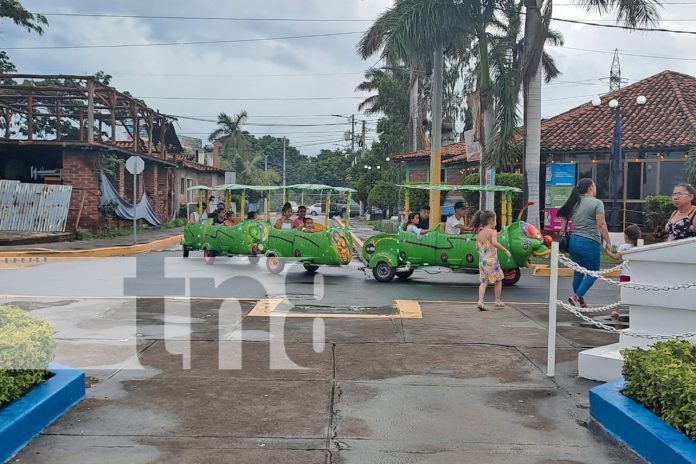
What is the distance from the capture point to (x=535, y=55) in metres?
17.6

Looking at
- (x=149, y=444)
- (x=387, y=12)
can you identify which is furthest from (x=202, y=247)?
(x=149, y=444)

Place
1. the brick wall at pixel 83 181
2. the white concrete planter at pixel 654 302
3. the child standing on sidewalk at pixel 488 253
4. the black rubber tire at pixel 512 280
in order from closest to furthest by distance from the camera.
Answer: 1. the white concrete planter at pixel 654 302
2. the child standing on sidewalk at pixel 488 253
3. the black rubber tire at pixel 512 280
4. the brick wall at pixel 83 181

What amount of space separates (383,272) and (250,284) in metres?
2.59

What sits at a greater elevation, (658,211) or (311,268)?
(658,211)

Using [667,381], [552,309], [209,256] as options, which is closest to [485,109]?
[209,256]

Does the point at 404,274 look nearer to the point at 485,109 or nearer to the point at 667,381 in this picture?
the point at 485,109

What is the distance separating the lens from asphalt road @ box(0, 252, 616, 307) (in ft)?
36.9

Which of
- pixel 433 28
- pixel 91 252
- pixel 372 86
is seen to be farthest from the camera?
pixel 372 86

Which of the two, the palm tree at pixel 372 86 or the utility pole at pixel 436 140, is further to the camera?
the palm tree at pixel 372 86

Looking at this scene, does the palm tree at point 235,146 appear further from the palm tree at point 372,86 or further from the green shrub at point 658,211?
the green shrub at point 658,211

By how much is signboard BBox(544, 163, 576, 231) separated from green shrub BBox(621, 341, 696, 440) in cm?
1486

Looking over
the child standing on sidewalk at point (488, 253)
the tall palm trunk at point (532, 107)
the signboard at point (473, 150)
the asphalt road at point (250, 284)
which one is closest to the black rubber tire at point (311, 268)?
the asphalt road at point (250, 284)

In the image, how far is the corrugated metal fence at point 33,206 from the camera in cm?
2283

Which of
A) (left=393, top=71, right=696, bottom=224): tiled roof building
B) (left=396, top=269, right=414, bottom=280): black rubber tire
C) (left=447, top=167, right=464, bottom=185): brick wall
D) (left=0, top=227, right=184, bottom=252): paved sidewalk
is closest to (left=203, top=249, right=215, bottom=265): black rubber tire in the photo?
(left=0, top=227, right=184, bottom=252): paved sidewalk
